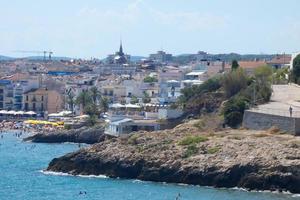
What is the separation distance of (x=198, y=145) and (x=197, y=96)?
65.5 feet

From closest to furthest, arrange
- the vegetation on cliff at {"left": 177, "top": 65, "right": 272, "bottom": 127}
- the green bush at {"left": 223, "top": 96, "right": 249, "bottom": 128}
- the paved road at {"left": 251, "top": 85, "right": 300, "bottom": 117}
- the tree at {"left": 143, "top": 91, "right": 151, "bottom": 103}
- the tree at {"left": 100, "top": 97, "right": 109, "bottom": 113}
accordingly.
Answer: the paved road at {"left": 251, "top": 85, "right": 300, "bottom": 117} → the green bush at {"left": 223, "top": 96, "right": 249, "bottom": 128} → the vegetation on cliff at {"left": 177, "top": 65, "right": 272, "bottom": 127} → the tree at {"left": 100, "top": 97, "right": 109, "bottom": 113} → the tree at {"left": 143, "top": 91, "right": 151, "bottom": 103}

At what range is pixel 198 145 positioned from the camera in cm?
5150

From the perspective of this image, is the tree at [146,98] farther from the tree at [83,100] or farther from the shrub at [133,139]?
the shrub at [133,139]

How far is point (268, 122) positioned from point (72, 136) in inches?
1132

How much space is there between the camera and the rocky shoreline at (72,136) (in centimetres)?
7794

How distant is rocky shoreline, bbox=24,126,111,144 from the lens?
7794 centimetres

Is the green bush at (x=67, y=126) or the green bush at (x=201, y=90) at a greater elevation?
the green bush at (x=201, y=90)

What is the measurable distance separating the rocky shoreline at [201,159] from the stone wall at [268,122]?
626mm

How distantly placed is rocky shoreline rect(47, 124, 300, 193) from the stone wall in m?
0.63

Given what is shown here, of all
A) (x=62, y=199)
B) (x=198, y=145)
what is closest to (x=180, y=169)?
(x=198, y=145)

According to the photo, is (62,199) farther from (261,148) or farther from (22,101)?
(22,101)

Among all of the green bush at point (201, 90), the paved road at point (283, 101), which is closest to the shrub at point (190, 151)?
the paved road at point (283, 101)

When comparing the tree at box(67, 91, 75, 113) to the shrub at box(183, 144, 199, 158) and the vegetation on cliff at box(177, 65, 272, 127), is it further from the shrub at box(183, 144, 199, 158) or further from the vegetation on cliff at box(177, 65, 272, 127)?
the shrub at box(183, 144, 199, 158)

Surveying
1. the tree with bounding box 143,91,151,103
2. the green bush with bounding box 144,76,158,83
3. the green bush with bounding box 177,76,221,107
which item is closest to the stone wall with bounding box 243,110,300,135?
the green bush with bounding box 177,76,221,107
